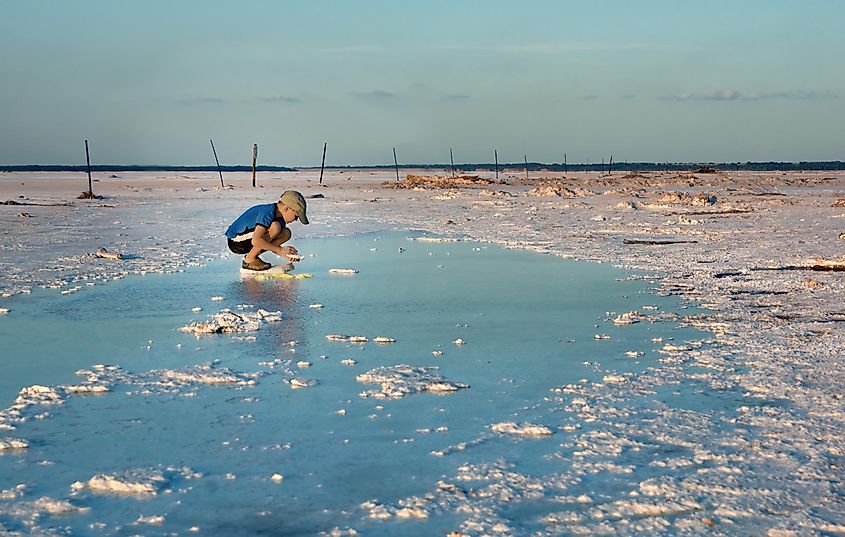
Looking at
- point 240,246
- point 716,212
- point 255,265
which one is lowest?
point 716,212

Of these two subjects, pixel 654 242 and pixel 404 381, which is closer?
pixel 404 381

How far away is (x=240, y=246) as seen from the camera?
10680mm

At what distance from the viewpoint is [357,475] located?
11.3 ft

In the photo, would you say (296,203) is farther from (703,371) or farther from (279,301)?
(703,371)

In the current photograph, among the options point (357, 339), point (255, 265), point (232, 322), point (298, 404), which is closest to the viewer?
point (298, 404)

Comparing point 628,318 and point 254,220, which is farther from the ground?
point 254,220

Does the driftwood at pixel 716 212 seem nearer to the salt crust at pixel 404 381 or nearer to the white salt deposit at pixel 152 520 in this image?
the salt crust at pixel 404 381

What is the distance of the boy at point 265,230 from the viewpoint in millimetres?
10126

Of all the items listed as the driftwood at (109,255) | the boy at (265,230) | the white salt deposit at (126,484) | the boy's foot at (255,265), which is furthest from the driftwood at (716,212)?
the white salt deposit at (126,484)

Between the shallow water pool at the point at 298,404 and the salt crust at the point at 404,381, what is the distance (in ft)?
0.19

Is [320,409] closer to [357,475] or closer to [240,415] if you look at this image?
[240,415]

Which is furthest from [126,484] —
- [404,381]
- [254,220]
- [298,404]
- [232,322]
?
[254,220]

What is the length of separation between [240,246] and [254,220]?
40cm

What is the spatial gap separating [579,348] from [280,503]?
3.04m
